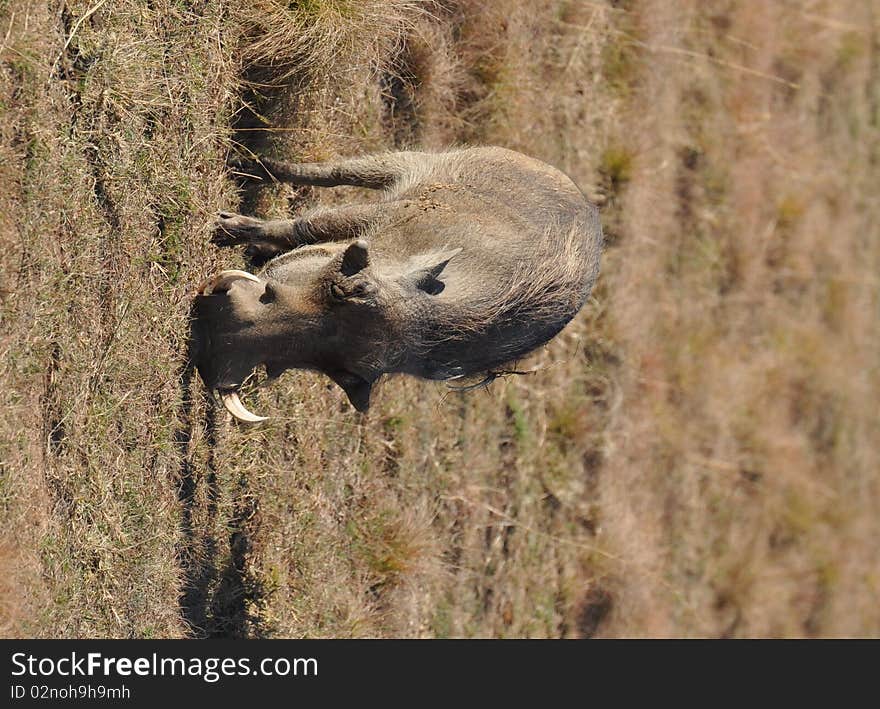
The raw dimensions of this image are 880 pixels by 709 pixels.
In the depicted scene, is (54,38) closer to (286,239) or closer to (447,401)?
(286,239)

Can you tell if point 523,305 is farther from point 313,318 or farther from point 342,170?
point 342,170

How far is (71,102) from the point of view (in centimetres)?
490

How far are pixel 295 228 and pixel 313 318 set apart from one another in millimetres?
935

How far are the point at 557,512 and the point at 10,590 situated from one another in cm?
534

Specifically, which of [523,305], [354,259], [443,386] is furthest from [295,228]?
[443,386]

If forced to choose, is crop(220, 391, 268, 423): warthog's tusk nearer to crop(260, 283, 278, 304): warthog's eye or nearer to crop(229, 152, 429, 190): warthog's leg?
crop(260, 283, 278, 304): warthog's eye

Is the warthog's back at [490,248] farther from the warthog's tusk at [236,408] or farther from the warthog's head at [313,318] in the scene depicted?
the warthog's tusk at [236,408]

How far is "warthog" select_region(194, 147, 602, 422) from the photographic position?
4906mm

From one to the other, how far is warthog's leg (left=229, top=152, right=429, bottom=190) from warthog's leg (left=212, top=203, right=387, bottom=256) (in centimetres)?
28

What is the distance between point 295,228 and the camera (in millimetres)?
5734

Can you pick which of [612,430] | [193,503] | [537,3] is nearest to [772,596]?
[612,430]

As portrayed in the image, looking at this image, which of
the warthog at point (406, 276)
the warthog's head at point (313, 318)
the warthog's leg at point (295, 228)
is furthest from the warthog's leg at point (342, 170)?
the warthog's head at point (313, 318)

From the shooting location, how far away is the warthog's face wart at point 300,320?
4.81 meters

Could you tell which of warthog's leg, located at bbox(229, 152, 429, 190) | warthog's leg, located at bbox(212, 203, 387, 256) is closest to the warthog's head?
warthog's leg, located at bbox(212, 203, 387, 256)
